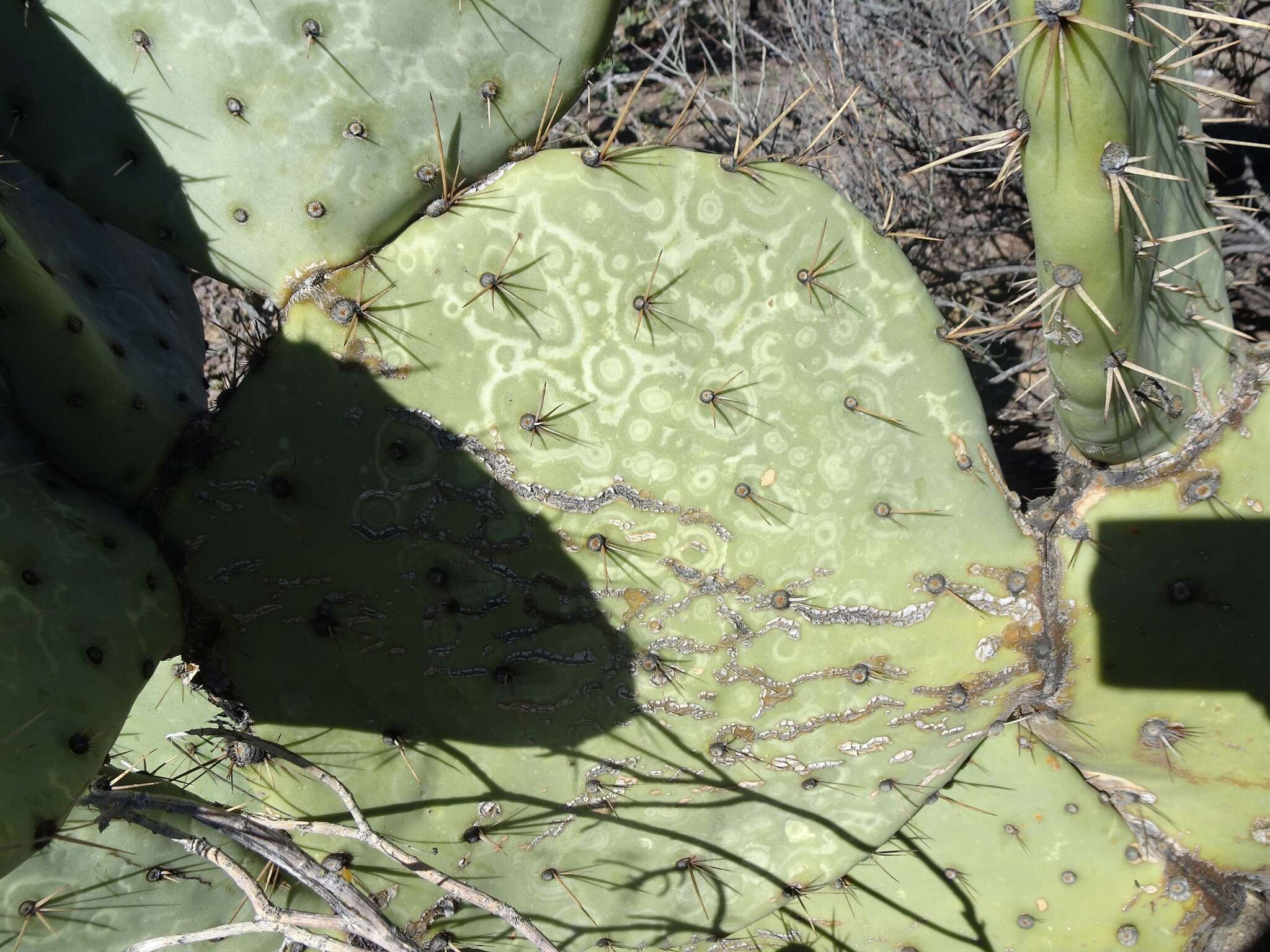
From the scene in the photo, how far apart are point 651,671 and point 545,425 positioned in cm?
49

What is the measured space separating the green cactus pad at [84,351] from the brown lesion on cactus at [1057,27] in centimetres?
138

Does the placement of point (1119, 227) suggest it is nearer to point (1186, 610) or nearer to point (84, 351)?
point (1186, 610)

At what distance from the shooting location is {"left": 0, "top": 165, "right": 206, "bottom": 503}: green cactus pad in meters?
1.39

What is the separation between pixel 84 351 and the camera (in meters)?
1.44

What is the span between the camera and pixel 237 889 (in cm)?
188

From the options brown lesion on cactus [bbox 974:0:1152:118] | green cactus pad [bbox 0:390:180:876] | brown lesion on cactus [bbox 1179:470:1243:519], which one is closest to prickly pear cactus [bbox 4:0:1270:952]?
brown lesion on cactus [bbox 1179:470:1243:519]

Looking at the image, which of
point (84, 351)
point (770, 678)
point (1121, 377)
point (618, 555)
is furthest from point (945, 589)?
point (84, 351)

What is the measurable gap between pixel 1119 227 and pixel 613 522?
89 centimetres

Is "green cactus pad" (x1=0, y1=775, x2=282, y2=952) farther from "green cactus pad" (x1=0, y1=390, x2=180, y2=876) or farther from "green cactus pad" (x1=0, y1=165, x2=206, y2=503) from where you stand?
"green cactus pad" (x1=0, y1=165, x2=206, y2=503)

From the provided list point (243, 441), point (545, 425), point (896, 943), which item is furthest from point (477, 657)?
point (896, 943)

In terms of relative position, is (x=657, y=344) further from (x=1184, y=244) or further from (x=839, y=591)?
(x=1184, y=244)

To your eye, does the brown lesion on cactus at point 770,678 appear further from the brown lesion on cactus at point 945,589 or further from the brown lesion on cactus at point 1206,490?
the brown lesion on cactus at point 1206,490

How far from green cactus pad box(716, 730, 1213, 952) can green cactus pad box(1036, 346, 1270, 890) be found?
0.25 metres

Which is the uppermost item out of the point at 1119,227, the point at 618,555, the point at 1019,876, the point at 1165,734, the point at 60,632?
the point at 1119,227
